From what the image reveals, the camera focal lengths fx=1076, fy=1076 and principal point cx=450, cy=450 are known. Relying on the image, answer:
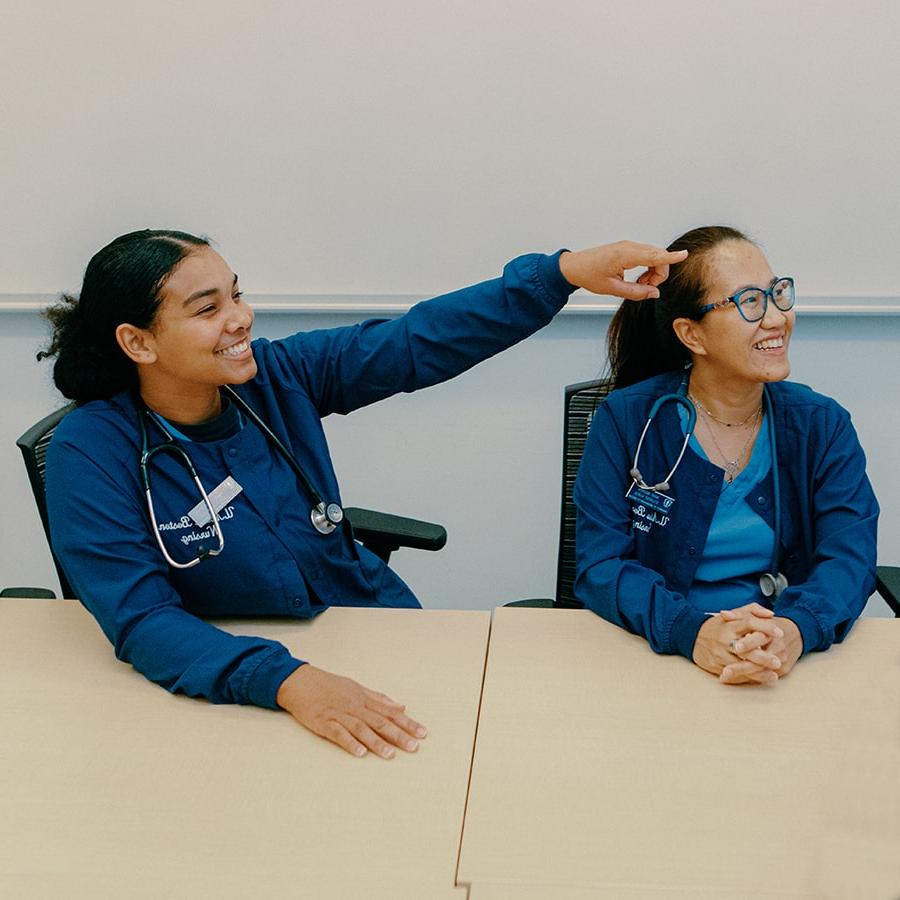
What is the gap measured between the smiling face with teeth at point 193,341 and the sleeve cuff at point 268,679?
0.46 m

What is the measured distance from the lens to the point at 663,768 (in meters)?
1.25

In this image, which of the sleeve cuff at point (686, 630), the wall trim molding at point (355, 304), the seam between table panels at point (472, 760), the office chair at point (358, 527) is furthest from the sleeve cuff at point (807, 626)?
the wall trim molding at point (355, 304)

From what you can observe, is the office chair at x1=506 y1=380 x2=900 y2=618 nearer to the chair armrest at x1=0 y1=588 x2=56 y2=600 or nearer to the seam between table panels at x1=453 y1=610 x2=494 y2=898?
the seam between table panels at x1=453 y1=610 x2=494 y2=898

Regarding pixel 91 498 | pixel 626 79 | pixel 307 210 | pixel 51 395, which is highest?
pixel 626 79

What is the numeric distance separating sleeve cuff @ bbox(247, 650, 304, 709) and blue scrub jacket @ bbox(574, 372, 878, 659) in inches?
19.9

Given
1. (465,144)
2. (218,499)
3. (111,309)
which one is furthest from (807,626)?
(465,144)

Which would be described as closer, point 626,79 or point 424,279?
point 626,79

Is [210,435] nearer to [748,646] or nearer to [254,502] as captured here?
[254,502]

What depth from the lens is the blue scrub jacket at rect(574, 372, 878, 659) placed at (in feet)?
5.45

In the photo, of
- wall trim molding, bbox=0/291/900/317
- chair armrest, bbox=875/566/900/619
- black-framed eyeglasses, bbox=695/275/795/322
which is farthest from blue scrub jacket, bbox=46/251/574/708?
wall trim molding, bbox=0/291/900/317

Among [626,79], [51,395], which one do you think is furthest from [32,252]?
[626,79]

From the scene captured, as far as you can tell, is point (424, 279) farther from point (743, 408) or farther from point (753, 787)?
point (753, 787)

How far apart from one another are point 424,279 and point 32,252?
0.98 meters

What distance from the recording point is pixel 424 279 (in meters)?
2.64
